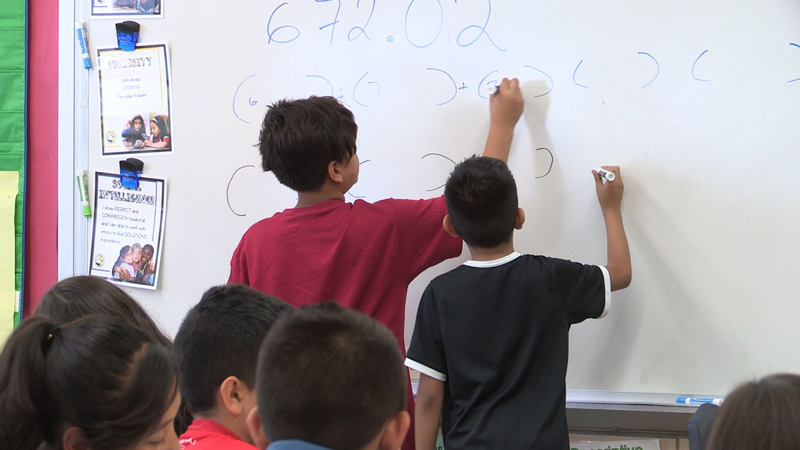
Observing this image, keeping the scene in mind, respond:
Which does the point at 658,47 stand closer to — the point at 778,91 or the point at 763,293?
the point at 778,91

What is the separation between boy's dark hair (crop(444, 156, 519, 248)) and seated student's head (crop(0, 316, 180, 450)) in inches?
24.1

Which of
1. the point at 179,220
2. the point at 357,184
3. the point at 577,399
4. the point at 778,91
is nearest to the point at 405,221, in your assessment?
the point at 357,184

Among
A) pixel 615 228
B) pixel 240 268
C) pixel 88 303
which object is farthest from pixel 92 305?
pixel 615 228

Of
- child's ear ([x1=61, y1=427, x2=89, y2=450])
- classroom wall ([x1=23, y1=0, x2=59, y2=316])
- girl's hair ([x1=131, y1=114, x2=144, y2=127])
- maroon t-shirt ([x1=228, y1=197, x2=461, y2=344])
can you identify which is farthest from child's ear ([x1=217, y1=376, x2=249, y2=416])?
classroom wall ([x1=23, y1=0, x2=59, y2=316])

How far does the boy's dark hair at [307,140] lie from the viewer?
4.62ft

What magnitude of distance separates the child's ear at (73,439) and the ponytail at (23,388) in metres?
0.03

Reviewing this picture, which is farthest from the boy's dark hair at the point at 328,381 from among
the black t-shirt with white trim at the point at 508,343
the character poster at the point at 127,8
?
the character poster at the point at 127,8

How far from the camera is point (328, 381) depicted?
770 mm

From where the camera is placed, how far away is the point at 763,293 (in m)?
1.42

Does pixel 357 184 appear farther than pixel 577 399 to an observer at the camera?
Yes

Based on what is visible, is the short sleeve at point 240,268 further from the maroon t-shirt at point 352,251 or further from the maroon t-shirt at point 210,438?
the maroon t-shirt at point 210,438

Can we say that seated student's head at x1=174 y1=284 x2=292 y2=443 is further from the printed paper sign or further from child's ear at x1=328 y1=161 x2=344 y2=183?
the printed paper sign

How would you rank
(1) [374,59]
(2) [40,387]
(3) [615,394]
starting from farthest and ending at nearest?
(1) [374,59], (3) [615,394], (2) [40,387]

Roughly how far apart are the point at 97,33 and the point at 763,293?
5.75 ft
